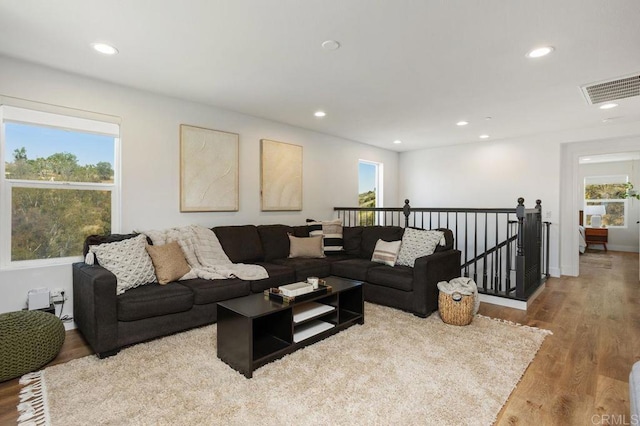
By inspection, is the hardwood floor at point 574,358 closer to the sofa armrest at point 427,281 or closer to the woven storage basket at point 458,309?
the woven storage basket at point 458,309

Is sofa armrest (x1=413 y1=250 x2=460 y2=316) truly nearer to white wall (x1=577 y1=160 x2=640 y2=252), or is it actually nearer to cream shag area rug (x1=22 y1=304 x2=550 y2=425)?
cream shag area rug (x1=22 y1=304 x2=550 y2=425)

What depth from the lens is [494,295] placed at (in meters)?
3.87

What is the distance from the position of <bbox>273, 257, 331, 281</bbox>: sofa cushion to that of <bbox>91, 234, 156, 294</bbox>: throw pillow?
150 centimetres

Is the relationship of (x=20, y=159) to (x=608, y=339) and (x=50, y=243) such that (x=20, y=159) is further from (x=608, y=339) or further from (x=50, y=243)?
(x=608, y=339)

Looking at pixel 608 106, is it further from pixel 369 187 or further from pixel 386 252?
pixel 369 187

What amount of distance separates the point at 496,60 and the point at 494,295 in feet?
8.55

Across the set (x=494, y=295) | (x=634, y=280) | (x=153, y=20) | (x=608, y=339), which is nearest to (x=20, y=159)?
(x=153, y=20)

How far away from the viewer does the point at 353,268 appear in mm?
3977

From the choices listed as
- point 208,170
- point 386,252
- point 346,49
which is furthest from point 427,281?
point 208,170

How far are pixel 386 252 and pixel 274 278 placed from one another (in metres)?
1.42

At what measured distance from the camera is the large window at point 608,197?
8445 mm

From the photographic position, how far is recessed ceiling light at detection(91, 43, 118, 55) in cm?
249

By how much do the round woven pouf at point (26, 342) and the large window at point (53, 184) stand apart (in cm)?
85

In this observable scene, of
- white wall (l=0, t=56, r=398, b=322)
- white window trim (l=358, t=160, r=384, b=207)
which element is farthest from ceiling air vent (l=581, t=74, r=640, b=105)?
white window trim (l=358, t=160, r=384, b=207)
